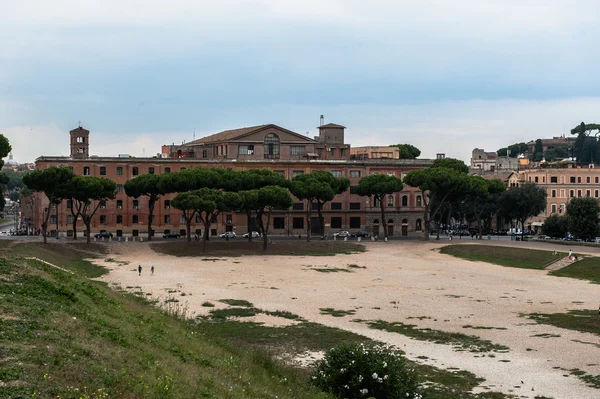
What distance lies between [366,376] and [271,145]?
333 ft

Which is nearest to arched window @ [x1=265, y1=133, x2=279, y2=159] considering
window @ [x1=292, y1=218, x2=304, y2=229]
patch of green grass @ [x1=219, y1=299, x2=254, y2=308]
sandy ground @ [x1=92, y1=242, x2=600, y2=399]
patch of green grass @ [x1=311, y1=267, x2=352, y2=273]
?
window @ [x1=292, y1=218, x2=304, y2=229]

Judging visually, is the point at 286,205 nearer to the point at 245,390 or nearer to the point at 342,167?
the point at 342,167

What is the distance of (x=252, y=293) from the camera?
58.8 meters

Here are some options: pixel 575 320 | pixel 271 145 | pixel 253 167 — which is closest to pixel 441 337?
pixel 575 320

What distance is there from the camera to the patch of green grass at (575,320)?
4451cm

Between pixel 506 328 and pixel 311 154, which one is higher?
pixel 311 154

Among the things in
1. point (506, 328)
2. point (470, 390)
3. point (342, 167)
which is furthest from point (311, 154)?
point (470, 390)

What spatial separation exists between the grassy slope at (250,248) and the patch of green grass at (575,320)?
4643 centimetres

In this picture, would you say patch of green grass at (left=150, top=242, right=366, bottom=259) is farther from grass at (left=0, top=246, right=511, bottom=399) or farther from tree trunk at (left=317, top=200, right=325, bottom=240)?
grass at (left=0, top=246, right=511, bottom=399)

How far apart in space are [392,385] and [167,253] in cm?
6970

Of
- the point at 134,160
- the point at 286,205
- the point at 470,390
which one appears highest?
the point at 134,160

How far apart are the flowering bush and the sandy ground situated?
7.03 m

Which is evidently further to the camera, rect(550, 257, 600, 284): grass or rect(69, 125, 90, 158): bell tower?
rect(69, 125, 90, 158): bell tower

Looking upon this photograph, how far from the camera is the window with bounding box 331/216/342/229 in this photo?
400ft
